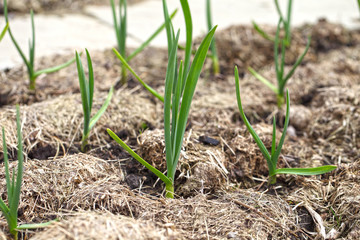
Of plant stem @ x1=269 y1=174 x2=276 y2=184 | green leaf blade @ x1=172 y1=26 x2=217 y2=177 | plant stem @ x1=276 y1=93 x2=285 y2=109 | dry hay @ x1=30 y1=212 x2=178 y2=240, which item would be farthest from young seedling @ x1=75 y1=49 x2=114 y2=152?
plant stem @ x1=276 y1=93 x2=285 y2=109

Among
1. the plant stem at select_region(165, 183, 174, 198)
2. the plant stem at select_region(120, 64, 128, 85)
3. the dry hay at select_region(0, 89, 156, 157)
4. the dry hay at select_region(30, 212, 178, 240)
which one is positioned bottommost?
the plant stem at select_region(165, 183, 174, 198)

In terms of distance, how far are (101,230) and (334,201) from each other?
85 centimetres

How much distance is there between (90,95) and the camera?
151 centimetres

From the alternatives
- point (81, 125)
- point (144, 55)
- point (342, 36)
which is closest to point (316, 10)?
point (342, 36)

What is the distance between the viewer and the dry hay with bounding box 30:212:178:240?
1.01 metres

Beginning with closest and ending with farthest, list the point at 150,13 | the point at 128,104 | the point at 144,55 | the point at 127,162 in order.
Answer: the point at 127,162 < the point at 128,104 < the point at 144,55 < the point at 150,13

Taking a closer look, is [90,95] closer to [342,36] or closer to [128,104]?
[128,104]

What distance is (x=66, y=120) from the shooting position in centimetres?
177

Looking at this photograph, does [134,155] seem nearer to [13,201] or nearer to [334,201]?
[13,201]

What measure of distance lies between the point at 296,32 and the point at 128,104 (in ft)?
5.29

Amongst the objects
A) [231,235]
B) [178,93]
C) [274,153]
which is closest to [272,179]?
[274,153]

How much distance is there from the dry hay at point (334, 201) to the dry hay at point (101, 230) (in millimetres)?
554

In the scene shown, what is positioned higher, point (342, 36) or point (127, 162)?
point (342, 36)

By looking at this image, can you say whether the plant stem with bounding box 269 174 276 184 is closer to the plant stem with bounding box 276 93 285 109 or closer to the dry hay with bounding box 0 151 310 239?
the dry hay with bounding box 0 151 310 239
